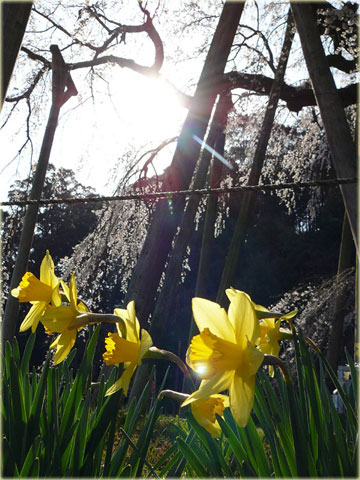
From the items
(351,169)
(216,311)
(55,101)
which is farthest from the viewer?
(55,101)

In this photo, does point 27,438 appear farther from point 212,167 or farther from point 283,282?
point 283,282

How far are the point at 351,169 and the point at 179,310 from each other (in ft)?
46.0

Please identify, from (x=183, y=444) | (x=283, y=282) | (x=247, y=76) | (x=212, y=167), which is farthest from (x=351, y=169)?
(x=283, y=282)

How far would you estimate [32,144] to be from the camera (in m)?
6.89

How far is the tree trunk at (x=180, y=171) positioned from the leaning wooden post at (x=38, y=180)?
49.4 inches

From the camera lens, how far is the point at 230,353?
77 cm

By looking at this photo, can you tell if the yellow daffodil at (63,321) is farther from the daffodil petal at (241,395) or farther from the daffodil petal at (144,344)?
the daffodil petal at (241,395)

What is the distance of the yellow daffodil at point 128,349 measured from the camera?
2.97ft

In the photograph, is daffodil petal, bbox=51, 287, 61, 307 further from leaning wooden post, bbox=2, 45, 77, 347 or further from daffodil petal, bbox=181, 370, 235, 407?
leaning wooden post, bbox=2, 45, 77, 347

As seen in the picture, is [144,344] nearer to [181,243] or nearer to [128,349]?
[128,349]

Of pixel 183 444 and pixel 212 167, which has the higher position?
pixel 212 167

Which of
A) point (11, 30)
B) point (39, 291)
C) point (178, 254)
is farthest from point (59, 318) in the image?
point (178, 254)

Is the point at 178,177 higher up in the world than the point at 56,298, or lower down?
higher up

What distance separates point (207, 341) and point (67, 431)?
43 centimetres
